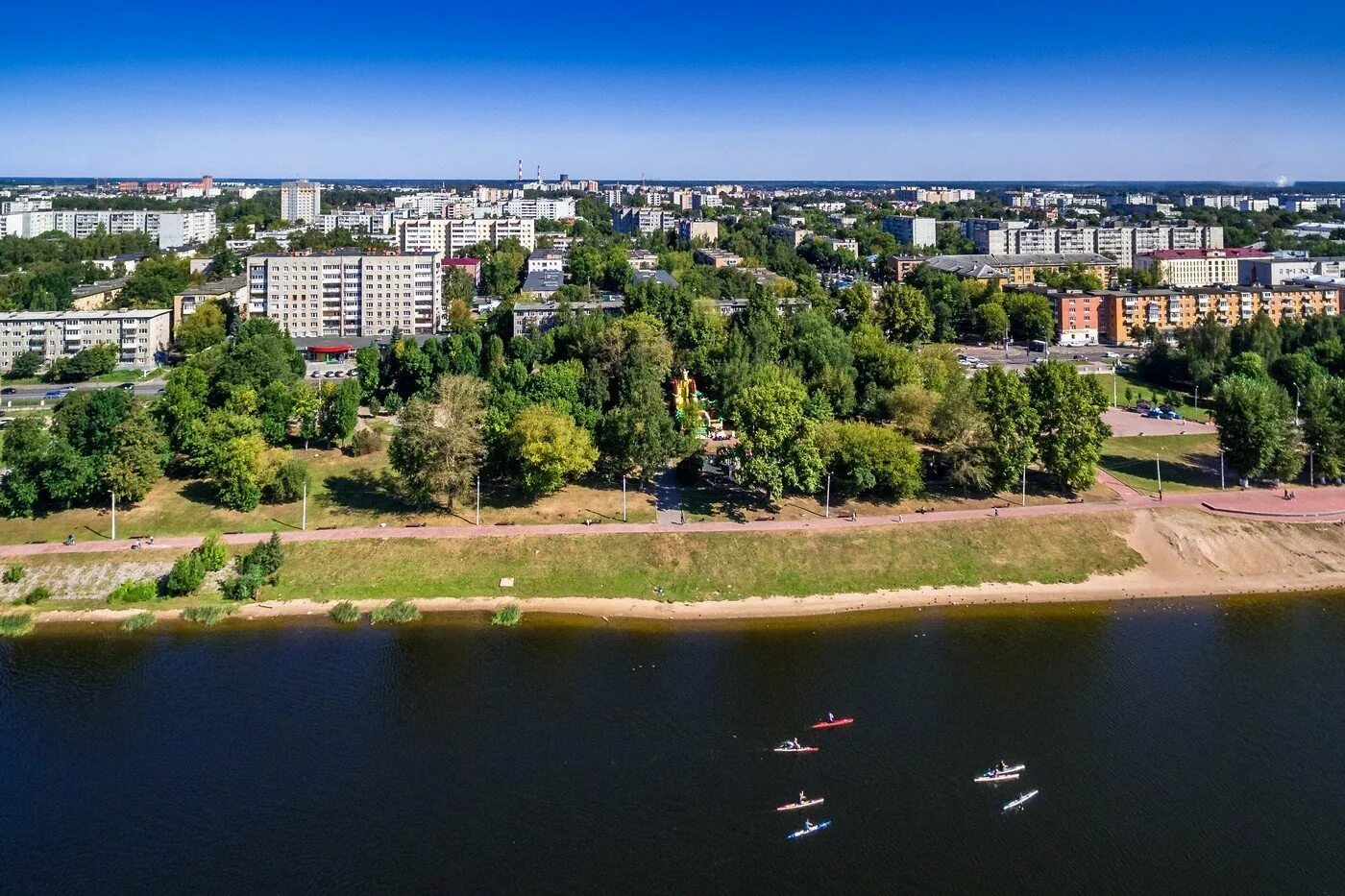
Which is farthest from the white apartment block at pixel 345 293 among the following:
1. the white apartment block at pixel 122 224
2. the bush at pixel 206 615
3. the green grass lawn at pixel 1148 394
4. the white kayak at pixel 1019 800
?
the white apartment block at pixel 122 224

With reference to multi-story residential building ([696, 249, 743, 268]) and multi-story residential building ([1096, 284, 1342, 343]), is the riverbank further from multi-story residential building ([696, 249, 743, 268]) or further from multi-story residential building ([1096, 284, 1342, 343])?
multi-story residential building ([696, 249, 743, 268])

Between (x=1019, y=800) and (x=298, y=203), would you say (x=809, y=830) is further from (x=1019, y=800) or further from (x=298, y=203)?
(x=298, y=203)

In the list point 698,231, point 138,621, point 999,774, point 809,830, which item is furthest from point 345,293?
point 698,231

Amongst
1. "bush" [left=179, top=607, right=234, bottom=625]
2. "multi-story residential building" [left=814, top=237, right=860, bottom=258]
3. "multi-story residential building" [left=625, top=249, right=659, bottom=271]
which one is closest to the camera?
"bush" [left=179, top=607, right=234, bottom=625]

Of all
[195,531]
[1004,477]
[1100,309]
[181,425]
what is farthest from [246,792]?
[1100,309]

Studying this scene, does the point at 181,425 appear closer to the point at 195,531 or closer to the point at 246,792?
the point at 195,531

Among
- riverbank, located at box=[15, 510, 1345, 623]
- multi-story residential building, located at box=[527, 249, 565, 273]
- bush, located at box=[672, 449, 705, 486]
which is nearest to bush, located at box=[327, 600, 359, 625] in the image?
riverbank, located at box=[15, 510, 1345, 623]

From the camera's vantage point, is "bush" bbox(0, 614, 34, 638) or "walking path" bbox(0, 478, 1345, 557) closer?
"bush" bbox(0, 614, 34, 638)
